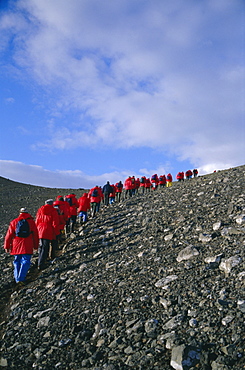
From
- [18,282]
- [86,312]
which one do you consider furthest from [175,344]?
[18,282]

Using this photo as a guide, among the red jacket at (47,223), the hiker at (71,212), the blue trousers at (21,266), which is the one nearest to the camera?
the blue trousers at (21,266)

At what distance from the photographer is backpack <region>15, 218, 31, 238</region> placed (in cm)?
964

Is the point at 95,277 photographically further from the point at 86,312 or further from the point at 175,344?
the point at 175,344

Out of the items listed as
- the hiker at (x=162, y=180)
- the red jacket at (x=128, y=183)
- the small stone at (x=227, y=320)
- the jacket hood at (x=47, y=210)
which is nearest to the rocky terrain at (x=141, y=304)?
the small stone at (x=227, y=320)

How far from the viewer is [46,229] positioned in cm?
1122

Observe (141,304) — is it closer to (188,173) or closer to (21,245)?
(21,245)

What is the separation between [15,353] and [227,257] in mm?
5282

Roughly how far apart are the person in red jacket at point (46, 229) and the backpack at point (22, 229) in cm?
141

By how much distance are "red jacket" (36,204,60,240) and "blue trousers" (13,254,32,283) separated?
1.48 meters

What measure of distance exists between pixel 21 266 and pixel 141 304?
5.42 meters

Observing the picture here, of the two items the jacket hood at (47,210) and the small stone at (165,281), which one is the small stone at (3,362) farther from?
the jacket hood at (47,210)

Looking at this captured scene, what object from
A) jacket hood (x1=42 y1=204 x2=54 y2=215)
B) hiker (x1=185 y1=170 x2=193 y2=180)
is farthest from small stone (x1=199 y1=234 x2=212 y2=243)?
hiker (x1=185 y1=170 x2=193 y2=180)

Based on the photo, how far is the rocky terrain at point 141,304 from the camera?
439cm

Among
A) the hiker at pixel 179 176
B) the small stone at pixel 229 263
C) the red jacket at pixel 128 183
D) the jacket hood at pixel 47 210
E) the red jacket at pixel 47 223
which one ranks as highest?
the hiker at pixel 179 176
